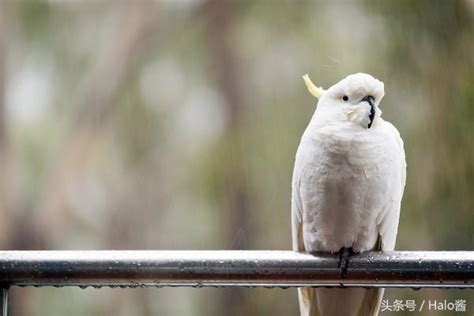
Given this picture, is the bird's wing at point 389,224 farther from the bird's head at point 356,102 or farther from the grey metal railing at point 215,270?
the grey metal railing at point 215,270

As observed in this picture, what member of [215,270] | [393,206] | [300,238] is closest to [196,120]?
[300,238]

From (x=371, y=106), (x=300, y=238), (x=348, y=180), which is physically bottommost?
(x=300, y=238)

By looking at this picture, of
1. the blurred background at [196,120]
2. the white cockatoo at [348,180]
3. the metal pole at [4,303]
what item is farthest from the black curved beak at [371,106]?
the blurred background at [196,120]

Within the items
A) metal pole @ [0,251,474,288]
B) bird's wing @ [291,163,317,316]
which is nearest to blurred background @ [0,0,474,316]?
bird's wing @ [291,163,317,316]

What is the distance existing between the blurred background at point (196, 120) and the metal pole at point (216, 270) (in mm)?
1337

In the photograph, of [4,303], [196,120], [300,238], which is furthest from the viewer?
[196,120]

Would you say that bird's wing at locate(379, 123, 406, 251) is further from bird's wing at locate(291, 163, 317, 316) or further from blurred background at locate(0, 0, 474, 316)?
blurred background at locate(0, 0, 474, 316)

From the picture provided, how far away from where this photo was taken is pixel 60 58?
7.25 feet

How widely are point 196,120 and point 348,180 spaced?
1.08m

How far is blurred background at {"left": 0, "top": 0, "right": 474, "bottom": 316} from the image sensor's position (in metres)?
2.08

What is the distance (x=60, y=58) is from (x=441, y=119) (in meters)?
1.24

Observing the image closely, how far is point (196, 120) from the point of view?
7.18 ft

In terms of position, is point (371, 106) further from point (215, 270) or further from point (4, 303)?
point (4, 303)

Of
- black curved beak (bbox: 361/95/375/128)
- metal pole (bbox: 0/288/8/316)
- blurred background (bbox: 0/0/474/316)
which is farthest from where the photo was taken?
blurred background (bbox: 0/0/474/316)
